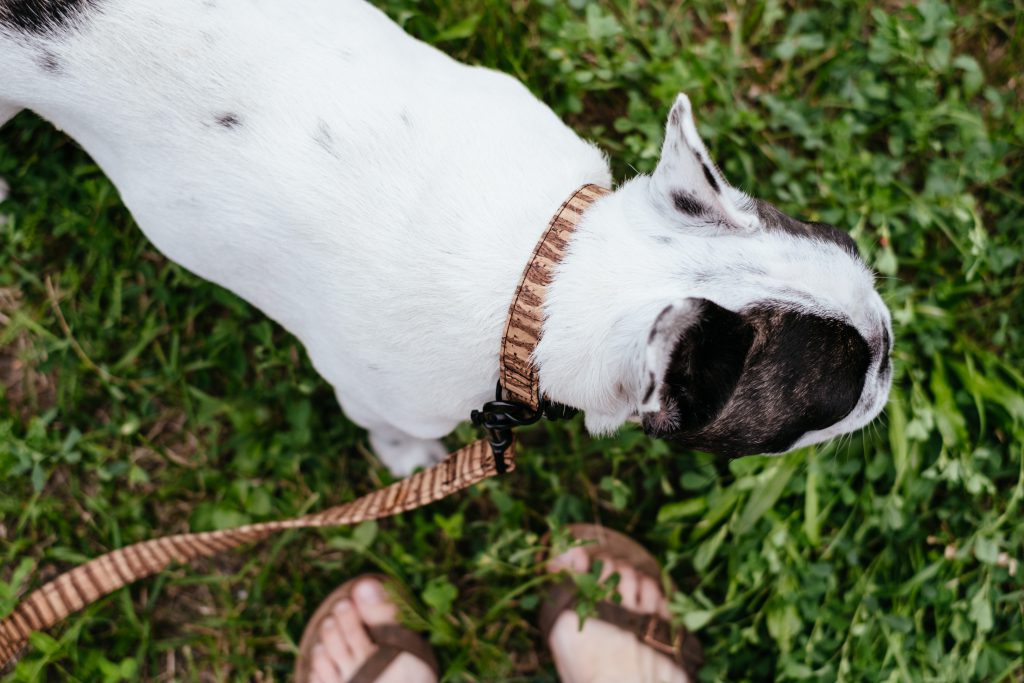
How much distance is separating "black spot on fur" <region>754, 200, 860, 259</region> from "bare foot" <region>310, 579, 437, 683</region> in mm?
2362

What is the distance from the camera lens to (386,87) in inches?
87.2

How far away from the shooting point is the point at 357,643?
3.39 m

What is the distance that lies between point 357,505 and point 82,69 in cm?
175

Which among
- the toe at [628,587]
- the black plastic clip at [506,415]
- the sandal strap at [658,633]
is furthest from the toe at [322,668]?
the black plastic clip at [506,415]

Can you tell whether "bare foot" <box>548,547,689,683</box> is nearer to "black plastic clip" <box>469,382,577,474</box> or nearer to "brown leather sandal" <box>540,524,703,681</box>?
"brown leather sandal" <box>540,524,703,681</box>

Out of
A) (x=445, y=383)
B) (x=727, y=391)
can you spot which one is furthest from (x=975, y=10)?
(x=445, y=383)

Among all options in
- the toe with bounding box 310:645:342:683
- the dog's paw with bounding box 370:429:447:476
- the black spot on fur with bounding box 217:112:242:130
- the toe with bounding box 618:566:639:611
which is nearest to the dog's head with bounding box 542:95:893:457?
the black spot on fur with bounding box 217:112:242:130

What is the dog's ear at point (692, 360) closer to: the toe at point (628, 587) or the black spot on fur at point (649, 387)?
the black spot on fur at point (649, 387)

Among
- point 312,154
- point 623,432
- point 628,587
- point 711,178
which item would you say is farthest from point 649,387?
point 628,587

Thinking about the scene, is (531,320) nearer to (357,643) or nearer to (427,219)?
(427,219)

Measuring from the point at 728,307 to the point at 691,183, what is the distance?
0.33m

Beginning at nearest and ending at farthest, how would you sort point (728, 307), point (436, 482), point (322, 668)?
1. point (728, 307)
2. point (436, 482)
3. point (322, 668)

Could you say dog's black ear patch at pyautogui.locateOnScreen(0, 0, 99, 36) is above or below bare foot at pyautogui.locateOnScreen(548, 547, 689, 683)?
above

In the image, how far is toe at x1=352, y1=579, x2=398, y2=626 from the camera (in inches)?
134
